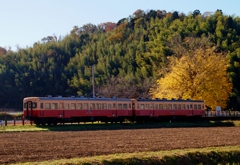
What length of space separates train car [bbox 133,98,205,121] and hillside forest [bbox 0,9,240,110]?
451cm

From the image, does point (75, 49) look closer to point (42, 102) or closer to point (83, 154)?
point (42, 102)

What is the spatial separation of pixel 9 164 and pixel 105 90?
53633mm

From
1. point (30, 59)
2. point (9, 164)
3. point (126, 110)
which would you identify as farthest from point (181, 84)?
point (30, 59)

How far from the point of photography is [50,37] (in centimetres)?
13950

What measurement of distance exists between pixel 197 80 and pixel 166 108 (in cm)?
777

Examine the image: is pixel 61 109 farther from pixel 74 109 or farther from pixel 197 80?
pixel 197 80

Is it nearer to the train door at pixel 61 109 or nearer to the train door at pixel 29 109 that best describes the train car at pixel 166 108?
the train door at pixel 61 109

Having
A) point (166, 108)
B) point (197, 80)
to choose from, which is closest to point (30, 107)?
point (166, 108)

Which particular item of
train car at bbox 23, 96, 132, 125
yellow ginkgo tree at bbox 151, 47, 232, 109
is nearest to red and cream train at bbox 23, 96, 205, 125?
train car at bbox 23, 96, 132, 125

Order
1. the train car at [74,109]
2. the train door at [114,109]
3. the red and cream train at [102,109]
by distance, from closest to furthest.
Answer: the train car at [74,109] < the red and cream train at [102,109] < the train door at [114,109]

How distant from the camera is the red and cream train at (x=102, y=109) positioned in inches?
1532

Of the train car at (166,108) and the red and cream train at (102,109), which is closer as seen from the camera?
the red and cream train at (102,109)

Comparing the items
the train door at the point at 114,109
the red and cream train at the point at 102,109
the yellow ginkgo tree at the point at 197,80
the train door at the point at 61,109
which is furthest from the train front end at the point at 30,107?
the yellow ginkgo tree at the point at 197,80

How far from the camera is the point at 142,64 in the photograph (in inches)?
3172
